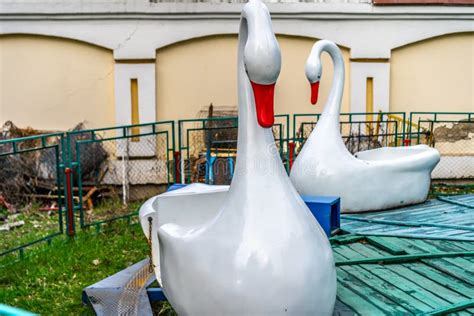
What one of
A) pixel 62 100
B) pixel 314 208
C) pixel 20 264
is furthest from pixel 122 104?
pixel 314 208

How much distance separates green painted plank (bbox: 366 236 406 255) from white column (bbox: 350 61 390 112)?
14.8 ft

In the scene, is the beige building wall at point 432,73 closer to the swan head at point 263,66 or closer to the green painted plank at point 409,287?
the green painted plank at point 409,287

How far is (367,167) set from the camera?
6.34 metres

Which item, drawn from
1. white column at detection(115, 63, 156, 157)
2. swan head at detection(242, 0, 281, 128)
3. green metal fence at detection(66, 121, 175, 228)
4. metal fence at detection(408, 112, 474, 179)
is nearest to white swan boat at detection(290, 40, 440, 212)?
green metal fence at detection(66, 121, 175, 228)

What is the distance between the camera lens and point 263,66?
297 centimetres

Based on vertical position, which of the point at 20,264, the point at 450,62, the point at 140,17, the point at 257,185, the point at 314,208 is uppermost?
the point at 140,17

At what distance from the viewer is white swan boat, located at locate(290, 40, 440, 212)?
633 cm

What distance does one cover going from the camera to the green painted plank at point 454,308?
375 cm

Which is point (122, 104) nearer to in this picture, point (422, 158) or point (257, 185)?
point (422, 158)

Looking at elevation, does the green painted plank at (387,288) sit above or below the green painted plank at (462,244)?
below

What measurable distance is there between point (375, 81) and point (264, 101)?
6957mm

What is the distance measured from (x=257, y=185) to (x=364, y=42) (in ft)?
22.5

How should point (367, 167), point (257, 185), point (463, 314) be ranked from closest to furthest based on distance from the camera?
point (257, 185), point (463, 314), point (367, 167)

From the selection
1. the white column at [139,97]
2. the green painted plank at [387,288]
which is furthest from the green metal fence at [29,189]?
the green painted plank at [387,288]
